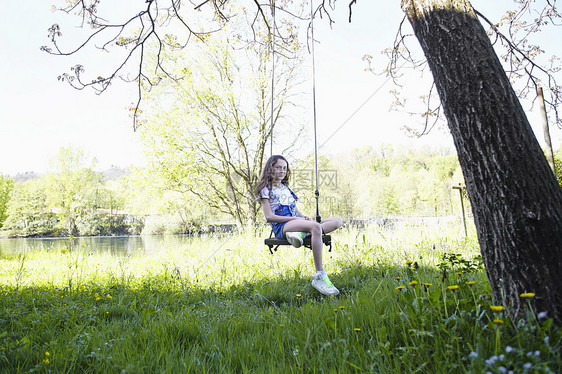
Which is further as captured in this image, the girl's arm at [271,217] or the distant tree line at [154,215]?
the distant tree line at [154,215]

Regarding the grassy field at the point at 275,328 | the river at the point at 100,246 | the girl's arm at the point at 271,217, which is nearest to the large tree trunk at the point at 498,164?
the grassy field at the point at 275,328

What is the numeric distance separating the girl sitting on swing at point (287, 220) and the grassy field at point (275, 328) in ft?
1.06

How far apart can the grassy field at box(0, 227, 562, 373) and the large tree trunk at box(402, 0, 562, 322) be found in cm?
20

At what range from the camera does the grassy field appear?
1433 millimetres

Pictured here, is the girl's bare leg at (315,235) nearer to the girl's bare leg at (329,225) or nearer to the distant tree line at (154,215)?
the girl's bare leg at (329,225)

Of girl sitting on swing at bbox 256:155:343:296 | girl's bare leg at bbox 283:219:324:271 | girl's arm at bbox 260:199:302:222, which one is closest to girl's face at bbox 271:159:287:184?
girl sitting on swing at bbox 256:155:343:296

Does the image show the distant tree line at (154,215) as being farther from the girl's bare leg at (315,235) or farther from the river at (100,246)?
the girl's bare leg at (315,235)

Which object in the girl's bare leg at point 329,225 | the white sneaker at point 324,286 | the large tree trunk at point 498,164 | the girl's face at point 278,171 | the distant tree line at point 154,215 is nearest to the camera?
the large tree trunk at point 498,164

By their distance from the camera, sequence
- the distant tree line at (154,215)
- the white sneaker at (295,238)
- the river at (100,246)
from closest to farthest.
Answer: the white sneaker at (295,238)
the river at (100,246)
the distant tree line at (154,215)

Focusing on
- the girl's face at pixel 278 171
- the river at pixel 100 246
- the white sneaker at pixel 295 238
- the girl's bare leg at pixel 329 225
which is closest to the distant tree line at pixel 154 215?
the river at pixel 100 246

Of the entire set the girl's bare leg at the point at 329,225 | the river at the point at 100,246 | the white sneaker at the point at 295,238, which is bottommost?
the river at the point at 100,246

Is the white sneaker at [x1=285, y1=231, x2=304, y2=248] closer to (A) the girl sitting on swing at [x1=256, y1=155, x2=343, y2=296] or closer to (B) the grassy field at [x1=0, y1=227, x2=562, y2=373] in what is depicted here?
(A) the girl sitting on swing at [x1=256, y1=155, x2=343, y2=296]

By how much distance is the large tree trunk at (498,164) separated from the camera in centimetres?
143

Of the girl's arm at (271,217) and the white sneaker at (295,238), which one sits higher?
the girl's arm at (271,217)
